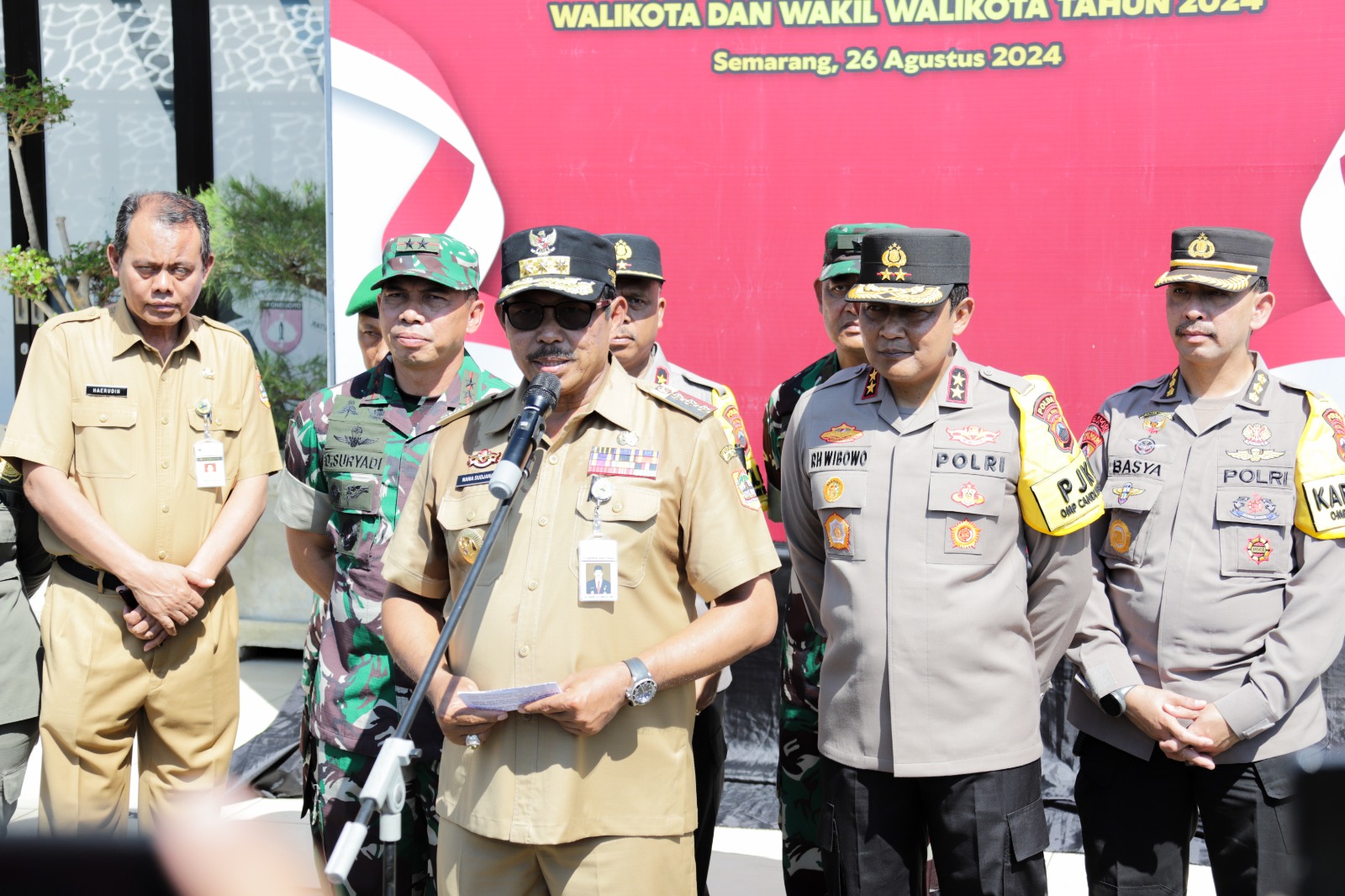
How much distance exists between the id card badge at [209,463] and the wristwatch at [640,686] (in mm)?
1688

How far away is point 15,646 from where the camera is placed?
10.6ft

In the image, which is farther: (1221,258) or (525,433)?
(1221,258)

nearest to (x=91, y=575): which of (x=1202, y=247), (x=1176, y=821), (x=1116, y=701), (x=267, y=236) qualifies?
(x=1116, y=701)

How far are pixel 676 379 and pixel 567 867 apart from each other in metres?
1.81

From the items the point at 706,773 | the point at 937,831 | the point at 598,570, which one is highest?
the point at 598,570

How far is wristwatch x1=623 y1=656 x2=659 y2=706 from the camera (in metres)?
2.06

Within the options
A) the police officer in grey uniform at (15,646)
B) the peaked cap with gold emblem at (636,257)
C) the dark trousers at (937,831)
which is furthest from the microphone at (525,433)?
the police officer in grey uniform at (15,646)

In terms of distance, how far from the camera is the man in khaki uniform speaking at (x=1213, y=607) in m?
2.72

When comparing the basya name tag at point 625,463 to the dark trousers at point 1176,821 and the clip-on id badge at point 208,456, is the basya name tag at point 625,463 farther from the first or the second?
the clip-on id badge at point 208,456

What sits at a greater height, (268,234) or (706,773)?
(268,234)

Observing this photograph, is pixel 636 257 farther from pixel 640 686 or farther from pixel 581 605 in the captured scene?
pixel 640 686

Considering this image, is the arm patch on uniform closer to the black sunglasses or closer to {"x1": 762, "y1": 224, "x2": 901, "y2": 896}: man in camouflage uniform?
the black sunglasses

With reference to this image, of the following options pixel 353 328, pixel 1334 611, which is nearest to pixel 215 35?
pixel 353 328

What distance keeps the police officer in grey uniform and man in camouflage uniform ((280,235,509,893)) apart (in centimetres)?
77
